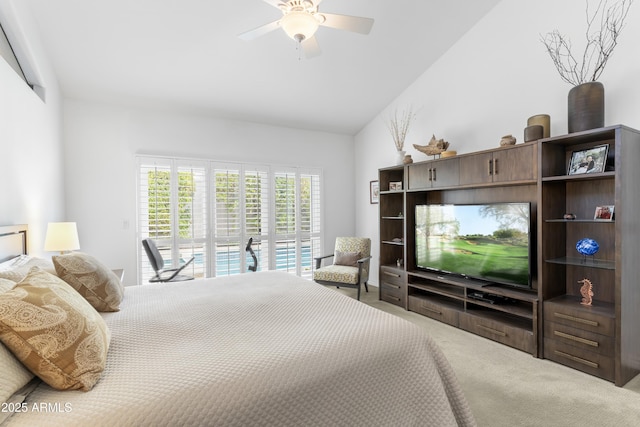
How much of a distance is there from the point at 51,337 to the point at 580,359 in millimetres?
3305

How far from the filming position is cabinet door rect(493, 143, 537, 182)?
110 inches

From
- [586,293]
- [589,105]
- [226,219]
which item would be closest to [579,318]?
[586,293]

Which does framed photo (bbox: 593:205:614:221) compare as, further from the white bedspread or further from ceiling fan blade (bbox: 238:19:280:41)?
ceiling fan blade (bbox: 238:19:280:41)

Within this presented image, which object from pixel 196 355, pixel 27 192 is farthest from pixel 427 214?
pixel 27 192

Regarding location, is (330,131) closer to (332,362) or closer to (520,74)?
(520,74)

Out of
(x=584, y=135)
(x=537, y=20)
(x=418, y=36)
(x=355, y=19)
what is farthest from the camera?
(x=418, y=36)

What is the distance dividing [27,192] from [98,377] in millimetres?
2234

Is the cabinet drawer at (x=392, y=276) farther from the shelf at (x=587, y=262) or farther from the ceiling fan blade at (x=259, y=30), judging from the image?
the ceiling fan blade at (x=259, y=30)

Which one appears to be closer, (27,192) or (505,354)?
(27,192)

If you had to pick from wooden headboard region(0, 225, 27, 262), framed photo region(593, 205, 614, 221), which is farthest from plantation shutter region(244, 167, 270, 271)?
framed photo region(593, 205, 614, 221)

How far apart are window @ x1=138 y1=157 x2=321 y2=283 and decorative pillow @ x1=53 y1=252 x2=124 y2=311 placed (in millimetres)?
2332

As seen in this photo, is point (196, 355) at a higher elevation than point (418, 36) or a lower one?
lower

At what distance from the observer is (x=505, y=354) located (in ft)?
9.01

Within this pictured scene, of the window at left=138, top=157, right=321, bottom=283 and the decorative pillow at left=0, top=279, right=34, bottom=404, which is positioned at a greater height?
the window at left=138, top=157, right=321, bottom=283
